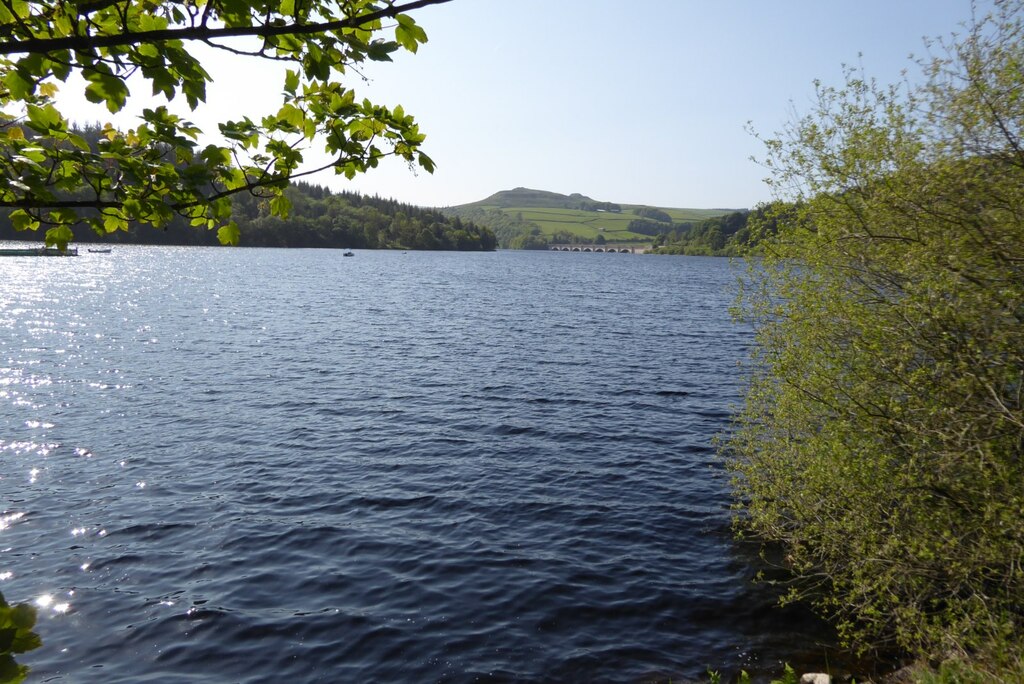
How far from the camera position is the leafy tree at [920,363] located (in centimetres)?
1251

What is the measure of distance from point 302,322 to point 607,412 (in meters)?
39.9

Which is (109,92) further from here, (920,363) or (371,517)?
(371,517)

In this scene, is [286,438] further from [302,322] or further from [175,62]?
[302,322]

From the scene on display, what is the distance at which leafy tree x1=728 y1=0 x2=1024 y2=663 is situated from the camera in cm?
1251

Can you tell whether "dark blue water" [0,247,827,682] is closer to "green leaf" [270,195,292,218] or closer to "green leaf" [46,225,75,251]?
"green leaf" [46,225,75,251]

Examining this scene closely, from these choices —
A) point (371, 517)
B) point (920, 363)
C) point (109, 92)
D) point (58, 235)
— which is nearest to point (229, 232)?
point (58, 235)

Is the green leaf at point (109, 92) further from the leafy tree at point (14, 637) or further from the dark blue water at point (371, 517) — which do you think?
the dark blue water at point (371, 517)

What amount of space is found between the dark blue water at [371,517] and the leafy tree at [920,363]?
10.4 ft

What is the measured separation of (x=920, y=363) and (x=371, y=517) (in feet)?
49.3

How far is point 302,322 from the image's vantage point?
64875 mm

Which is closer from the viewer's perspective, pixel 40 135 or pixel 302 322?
pixel 40 135

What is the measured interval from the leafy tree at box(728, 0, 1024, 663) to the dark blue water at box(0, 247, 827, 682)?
10.4 ft

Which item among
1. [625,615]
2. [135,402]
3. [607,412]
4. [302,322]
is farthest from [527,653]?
[302,322]

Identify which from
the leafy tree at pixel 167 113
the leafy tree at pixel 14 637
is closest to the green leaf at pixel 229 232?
the leafy tree at pixel 167 113
